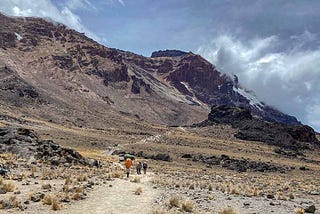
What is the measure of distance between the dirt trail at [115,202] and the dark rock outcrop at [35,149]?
48.8ft

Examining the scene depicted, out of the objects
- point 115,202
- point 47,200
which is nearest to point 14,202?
point 47,200

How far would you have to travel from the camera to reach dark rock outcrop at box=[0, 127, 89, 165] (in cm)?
3988

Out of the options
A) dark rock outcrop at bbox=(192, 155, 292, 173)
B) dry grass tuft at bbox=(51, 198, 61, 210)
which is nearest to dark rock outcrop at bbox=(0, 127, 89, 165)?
dry grass tuft at bbox=(51, 198, 61, 210)

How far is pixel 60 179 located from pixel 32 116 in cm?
11625

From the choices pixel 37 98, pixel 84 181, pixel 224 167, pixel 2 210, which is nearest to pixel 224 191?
pixel 84 181

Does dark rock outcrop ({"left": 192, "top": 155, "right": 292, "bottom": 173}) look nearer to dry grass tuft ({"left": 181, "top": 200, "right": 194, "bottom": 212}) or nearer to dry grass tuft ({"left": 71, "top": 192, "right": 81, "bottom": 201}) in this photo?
dry grass tuft ({"left": 181, "top": 200, "right": 194, "bottom": 212})

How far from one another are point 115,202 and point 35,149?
2287 cm

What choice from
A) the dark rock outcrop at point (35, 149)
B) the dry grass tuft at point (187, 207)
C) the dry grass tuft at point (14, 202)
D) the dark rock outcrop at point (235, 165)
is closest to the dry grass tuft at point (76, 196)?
the dry grass tuft at point (14, 202)

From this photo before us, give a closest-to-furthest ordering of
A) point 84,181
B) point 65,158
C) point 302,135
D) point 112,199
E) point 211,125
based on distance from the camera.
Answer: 1. point 112,199
2. point 84,181
3. point 65,158
4. point 302,135
5. point 211,125

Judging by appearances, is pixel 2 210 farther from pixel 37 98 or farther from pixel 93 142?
pixel 37 98

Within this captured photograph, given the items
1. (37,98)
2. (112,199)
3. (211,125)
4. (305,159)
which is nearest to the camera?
(112,199)

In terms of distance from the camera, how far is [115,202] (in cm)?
2081

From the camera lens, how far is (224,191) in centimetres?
2914

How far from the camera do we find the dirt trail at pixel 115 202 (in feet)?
59.8
